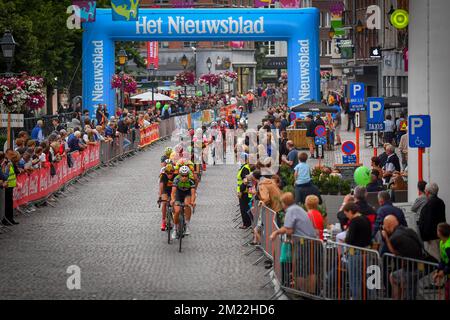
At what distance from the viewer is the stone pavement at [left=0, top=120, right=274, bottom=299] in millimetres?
17766

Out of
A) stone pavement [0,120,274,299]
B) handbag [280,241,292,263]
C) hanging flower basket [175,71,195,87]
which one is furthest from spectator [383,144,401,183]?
hanging flower basket [175,71,195,87]

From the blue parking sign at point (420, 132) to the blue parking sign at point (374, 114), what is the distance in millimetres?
6908

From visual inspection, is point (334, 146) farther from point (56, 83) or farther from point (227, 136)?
point (56, 83)

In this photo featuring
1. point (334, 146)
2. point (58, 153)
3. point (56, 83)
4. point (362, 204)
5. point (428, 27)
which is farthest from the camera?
point (56, 83)

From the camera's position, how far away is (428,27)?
22.3 meters

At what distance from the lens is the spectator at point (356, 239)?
A: 15125mm

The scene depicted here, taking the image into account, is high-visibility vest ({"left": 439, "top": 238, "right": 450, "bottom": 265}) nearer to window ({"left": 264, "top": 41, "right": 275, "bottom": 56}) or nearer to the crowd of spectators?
the crowd of spectators

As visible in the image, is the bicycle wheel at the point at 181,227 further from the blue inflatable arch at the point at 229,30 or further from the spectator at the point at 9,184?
the blue inflatable arch at the point at 229,30

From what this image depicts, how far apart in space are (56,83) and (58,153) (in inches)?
1268

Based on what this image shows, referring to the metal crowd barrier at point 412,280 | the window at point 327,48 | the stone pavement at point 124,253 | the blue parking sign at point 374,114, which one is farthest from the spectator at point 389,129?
the window at point 327,48

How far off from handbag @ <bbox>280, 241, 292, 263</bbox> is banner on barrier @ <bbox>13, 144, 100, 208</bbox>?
10673 millimetres

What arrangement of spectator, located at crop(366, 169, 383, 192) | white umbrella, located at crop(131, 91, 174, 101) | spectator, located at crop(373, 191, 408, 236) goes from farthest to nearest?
white umbrella, located at crop(131, 91, 174, 101) → spectator, located at crop(366, 169, 383, 192) → spectator, located at crop(373, 191, 408, 236)

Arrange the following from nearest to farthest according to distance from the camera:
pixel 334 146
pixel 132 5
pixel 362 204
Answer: pixel 362 204 → pixel 132 5 → pixel 334 146
